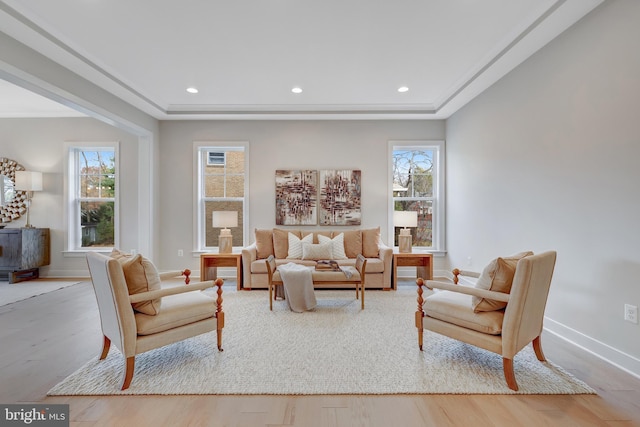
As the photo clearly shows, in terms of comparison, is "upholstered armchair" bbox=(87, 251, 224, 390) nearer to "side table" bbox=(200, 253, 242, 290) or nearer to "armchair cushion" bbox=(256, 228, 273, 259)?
"side table" bbox=(200, 253, 242, 290)

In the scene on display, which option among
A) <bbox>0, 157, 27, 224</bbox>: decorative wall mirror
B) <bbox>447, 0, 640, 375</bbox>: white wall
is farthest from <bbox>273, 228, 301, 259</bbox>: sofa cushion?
<bbox>0, 157, 27, 224</bbox>: decorative wall mirror

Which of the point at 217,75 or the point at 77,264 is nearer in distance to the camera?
the point at 217,75

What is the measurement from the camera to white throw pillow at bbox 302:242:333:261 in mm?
4379

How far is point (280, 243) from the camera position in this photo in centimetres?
457

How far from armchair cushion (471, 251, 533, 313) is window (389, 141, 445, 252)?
2.98 m

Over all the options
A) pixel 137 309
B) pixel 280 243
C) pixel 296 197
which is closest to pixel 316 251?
pixel 280 243

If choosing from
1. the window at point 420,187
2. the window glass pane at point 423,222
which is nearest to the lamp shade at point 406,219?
the window at point 420,187

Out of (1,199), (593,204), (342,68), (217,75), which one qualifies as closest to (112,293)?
(217,75)

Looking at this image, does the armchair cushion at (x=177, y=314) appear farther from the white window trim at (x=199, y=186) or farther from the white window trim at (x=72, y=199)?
the white window trim at (x=72, y=199)

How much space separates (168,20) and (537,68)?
359cm

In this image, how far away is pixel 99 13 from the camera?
242 cm

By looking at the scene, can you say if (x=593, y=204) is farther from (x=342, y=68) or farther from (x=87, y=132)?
(x=87, y=132)

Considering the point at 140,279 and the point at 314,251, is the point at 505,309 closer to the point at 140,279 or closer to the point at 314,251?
the point at 140,279

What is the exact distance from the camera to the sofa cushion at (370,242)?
15.1ft
